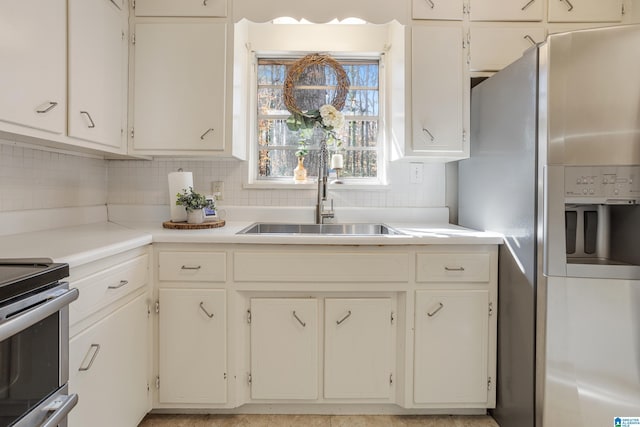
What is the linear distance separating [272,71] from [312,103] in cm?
35

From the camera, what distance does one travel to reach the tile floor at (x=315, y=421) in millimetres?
1721

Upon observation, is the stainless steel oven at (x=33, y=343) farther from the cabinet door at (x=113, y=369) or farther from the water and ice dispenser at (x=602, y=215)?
the water and ice dispenser at (x=602, y=215)

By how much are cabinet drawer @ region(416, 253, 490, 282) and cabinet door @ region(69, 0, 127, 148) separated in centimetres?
161

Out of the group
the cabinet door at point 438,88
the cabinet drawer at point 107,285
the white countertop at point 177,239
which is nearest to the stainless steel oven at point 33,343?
the cabinet drawer at point 107,285

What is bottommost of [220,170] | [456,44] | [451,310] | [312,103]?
[451,310]

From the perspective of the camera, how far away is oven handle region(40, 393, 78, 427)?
2.95 feet

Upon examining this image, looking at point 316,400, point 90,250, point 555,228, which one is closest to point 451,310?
point 555,228

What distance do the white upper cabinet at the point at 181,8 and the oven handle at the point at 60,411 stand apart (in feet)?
6.02

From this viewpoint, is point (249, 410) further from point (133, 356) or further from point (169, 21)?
point (169, 21)

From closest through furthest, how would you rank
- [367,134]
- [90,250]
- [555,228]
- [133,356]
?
[90,250]
[555,228]
[133,356]
[367,134]

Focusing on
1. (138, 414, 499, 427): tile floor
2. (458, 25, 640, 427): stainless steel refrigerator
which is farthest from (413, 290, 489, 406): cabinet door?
(458, 25, 640, 427): stainless steel refrigerator

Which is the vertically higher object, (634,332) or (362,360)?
(634,332)

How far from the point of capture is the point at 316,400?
1.73m

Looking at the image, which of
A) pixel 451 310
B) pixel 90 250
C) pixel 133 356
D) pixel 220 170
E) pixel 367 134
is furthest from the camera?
pixel 367 134
